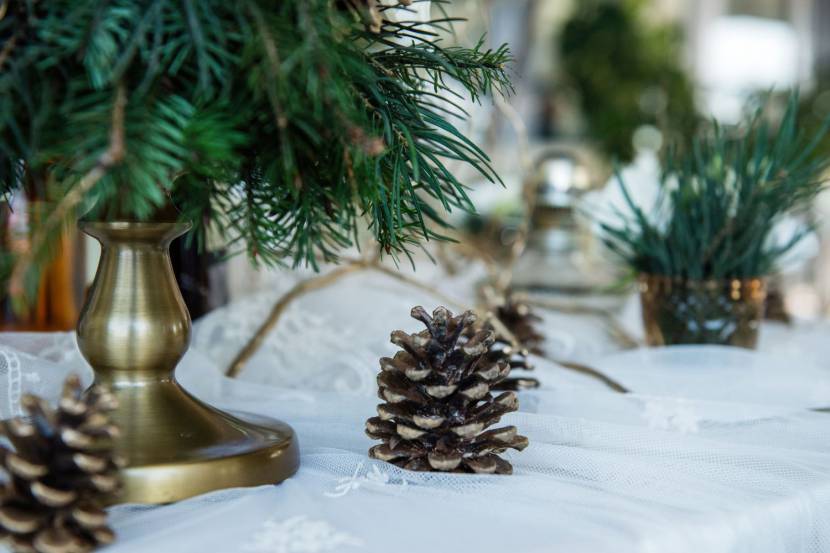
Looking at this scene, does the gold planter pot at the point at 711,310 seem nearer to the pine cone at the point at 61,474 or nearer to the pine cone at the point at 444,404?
the pine cone at the point at 444,404

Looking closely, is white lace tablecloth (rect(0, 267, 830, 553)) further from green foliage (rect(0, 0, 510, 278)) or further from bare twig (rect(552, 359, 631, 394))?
green foliage (rect(0, 0, 510, 278))

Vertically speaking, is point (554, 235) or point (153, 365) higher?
point (554, 235)

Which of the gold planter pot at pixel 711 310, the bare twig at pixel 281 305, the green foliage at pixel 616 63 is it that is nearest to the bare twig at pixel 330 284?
the bare twig at pixel 281 305

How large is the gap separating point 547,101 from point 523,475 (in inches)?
111

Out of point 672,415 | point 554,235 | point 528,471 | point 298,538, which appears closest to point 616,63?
point 554,235

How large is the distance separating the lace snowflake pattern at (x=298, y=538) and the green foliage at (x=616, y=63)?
2.39m

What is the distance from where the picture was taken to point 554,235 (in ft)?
3.17

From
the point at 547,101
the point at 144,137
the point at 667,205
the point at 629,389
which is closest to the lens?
the point at 144,137

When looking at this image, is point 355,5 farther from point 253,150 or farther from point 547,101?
point 547,101

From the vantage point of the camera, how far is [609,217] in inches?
30.6

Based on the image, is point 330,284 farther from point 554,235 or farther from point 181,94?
point 181,94

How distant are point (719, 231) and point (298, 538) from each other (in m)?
0.50

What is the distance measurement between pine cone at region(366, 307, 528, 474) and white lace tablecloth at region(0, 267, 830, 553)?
0.04 ft

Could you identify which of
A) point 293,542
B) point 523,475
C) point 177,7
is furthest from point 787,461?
point 177,7
